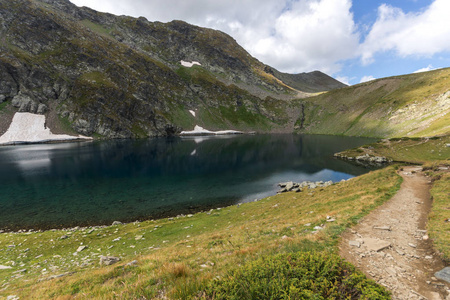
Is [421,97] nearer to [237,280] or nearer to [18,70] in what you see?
[237,280]

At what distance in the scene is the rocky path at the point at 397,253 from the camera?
688cm

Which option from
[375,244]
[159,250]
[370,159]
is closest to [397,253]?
[375,244]

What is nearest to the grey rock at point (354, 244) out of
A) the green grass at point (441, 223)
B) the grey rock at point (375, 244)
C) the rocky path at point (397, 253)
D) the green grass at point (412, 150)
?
the rocky path at point (397, 253)

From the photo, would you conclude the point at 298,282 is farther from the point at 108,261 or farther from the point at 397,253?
the point at 108,261

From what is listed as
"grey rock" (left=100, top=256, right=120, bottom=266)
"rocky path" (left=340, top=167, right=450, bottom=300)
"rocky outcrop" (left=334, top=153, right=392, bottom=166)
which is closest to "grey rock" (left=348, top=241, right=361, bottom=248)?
"rocky path" (left=340, top=167, right=450, bottom=300)

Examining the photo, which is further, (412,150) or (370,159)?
(370,159)

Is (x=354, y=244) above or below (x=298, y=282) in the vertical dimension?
below

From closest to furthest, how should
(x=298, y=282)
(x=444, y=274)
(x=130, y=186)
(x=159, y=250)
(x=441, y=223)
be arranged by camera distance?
(x=298, y=282) < (x=444, y=274) < (x=441, y=223) < (x=159, y=250) < (x=130, y=186)

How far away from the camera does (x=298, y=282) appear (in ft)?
18.5

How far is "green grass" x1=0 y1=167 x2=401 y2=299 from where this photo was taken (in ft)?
25.4

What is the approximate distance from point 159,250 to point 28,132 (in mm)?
174617

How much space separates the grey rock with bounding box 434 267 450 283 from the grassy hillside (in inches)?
4132

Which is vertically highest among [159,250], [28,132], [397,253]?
[28,132]

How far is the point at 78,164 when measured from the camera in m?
66.4
